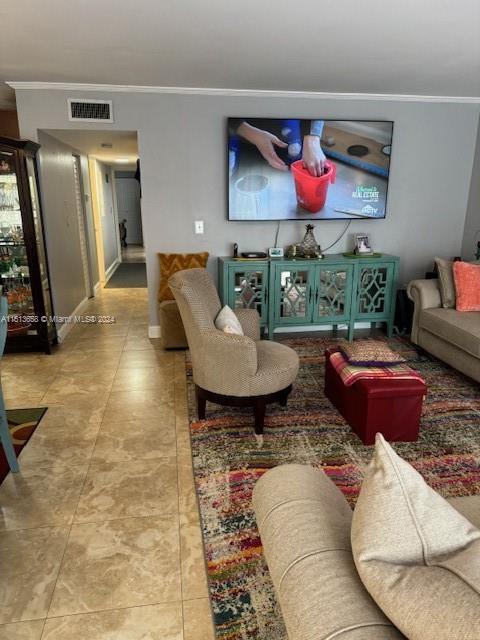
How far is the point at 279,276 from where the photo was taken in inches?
162

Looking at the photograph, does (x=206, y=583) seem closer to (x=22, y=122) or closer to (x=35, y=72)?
(x=35, y=72)

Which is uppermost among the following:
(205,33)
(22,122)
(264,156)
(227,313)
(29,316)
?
(205,33)

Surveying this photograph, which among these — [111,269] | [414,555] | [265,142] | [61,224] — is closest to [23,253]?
[61,224]

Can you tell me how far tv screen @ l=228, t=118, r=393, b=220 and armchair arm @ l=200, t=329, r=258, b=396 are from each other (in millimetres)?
1995

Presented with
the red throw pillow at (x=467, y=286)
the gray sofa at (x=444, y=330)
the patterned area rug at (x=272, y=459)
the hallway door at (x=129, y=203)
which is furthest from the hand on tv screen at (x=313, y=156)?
the hallway door at (x=129, y=203)

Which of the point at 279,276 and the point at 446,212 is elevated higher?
the point at 446,212

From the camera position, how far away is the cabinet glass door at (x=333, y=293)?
421 centimetres

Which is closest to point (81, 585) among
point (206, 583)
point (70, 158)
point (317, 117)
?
point (206, 583)

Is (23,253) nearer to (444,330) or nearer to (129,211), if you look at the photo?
(444,330)

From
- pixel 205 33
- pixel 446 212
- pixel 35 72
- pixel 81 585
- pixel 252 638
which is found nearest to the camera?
pixel 252 638

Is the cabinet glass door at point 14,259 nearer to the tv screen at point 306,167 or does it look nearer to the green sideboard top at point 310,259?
the green sideboard top at point 310,259

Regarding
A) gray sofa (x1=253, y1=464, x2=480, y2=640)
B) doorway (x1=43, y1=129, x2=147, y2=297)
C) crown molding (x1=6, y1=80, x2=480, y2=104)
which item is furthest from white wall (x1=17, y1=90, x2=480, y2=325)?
gray sofa (x1=253, y1=464, x2=480, y2=640)

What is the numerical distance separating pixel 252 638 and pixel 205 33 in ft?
9.79

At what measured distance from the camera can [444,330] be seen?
346 centimetres
